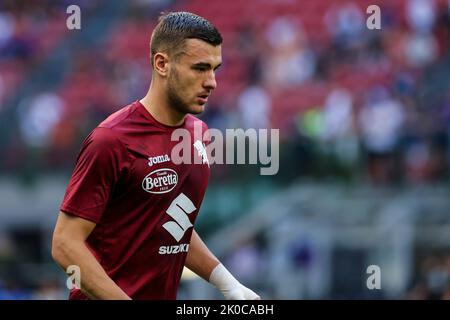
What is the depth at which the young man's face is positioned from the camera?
4.95m

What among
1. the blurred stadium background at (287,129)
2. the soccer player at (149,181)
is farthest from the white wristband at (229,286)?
the blurred stadium background at (287,129)

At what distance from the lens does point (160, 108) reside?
507 cm

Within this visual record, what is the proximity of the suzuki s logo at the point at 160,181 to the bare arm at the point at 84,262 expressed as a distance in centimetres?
42

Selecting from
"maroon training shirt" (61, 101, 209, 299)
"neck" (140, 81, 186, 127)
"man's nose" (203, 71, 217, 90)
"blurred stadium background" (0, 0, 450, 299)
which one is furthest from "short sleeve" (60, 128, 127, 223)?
"blurred stadium background" (0, 0, 450, 299)

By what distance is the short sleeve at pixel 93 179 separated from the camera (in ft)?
15.4

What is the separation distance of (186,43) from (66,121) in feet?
33.0

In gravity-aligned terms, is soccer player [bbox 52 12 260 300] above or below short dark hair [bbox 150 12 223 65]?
below

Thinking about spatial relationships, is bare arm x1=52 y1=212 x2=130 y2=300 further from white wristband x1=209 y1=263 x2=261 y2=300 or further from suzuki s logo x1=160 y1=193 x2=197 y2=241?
white wristband x1=209 y1=263 x2=261 y2=300

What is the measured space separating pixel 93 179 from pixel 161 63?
698mm

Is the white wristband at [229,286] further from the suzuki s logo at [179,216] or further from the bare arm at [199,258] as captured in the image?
the suzuki s logo at [179,216]

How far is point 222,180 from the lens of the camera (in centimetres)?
1333

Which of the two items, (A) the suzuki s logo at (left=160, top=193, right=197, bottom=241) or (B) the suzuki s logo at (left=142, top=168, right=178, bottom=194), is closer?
(B) the suzuki s logo at (left=142, top=168, right=178, bottom=194)
